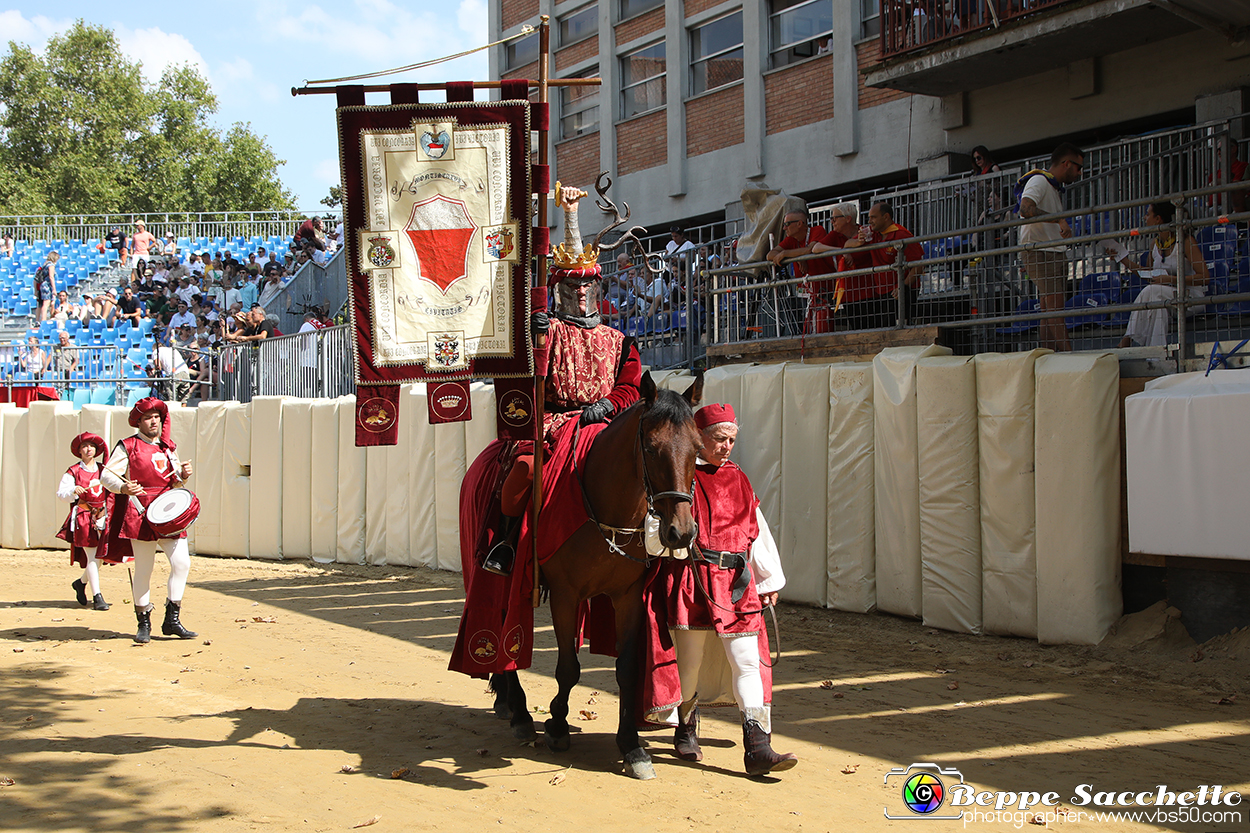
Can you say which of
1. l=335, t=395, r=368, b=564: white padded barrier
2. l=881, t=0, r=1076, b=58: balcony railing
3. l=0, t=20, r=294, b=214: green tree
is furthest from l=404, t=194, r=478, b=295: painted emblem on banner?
l=0, t=20, r=294, b=214: green tree

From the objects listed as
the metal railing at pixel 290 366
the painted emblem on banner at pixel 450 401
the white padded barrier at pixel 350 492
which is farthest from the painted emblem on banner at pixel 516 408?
the metal railing at pixel 290 366

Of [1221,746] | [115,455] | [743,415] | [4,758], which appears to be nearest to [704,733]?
[1221,746]

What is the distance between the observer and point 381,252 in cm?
576

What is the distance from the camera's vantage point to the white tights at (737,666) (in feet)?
17.3

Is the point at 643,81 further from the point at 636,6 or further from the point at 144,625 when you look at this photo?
the point at 144,625

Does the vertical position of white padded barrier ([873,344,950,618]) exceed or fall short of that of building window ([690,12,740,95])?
it falls short

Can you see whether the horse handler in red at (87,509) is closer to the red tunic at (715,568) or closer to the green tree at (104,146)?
the red tunic at (715,568)

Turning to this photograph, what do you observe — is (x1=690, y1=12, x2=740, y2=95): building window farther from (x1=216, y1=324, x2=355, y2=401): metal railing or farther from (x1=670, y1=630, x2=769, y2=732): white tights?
(x1=670, y1=630, x2=769, y2=732): white tights

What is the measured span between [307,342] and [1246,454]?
13.3 m

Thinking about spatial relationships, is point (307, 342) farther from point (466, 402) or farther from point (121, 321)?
point (121, 321)

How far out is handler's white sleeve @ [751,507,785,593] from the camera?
218 inches

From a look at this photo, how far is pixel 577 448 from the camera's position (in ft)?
18.6

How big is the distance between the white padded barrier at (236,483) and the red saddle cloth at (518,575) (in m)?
10.8

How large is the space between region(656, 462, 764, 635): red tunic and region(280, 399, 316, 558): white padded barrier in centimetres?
1058
